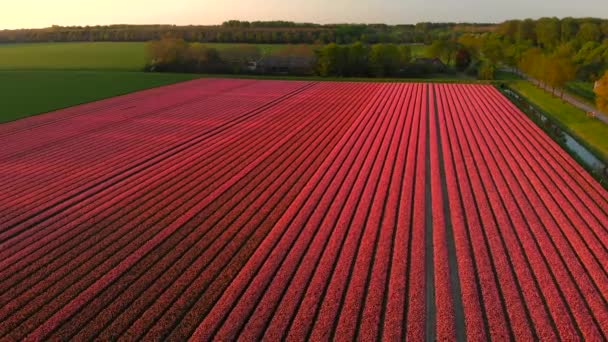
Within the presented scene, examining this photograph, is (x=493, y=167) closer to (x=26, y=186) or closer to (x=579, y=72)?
(x=26, y=186)

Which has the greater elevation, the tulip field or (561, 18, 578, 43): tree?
(561, 18, 578, 43): tree

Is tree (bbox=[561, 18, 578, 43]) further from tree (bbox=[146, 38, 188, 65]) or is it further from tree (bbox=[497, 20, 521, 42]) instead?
tree (bbox=[146, 38, 188, 65])

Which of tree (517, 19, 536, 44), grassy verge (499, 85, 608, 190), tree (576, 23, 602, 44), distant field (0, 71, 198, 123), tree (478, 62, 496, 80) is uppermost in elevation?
tree (517, 19, 536, 44)

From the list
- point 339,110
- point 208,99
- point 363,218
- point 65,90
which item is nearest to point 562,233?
point 363,218


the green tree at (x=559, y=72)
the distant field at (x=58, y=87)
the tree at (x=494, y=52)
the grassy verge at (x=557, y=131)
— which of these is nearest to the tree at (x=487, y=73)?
the tree at (x=494, y=52)

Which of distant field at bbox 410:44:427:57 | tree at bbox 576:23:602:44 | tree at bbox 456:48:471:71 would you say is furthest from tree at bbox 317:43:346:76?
tree at bbox 576:23:602:44

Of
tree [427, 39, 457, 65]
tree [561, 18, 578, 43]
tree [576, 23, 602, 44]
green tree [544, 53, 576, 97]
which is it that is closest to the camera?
green tree [544, 53, 576, 97]

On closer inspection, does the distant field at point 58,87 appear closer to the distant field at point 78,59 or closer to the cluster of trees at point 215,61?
the cluster of trees at point 215,61

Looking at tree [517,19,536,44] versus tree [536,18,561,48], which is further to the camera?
tree [517,19,536,44]
